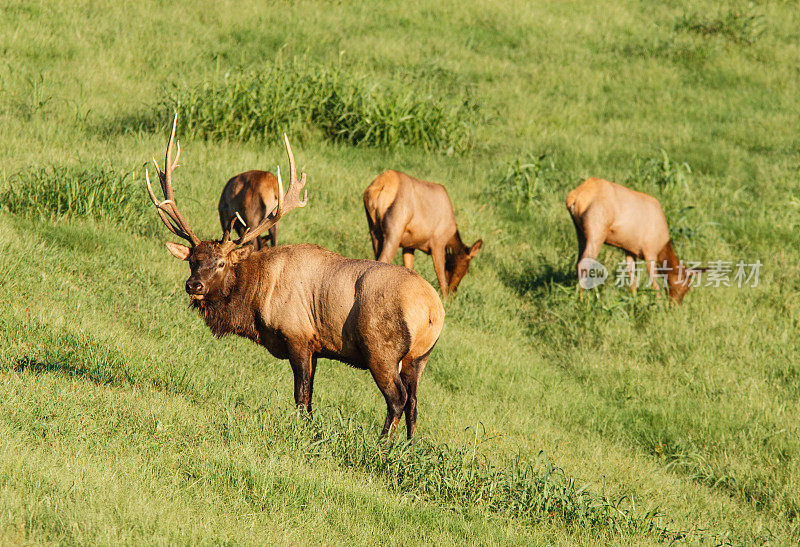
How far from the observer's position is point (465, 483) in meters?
6.11

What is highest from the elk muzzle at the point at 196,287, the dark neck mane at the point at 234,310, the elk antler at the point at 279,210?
the elk antler at the point at 279,210

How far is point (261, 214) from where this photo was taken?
32.9 feet

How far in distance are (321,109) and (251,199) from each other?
16.9ft

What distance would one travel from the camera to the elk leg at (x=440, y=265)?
11062mm

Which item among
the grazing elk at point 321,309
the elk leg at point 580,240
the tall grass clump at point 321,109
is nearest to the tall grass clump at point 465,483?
the grazing elk at point 321,309

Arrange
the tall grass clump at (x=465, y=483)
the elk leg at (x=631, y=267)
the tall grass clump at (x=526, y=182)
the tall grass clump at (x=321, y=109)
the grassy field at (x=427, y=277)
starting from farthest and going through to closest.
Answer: the tall grass clump at (x=321, y=109) < the tall grass clump at (x=526, y=182) < the elk leg at (x=631, y=267) < the tall grass clump at (x=465, y=483) < the grassy field at (x=427, y=277)

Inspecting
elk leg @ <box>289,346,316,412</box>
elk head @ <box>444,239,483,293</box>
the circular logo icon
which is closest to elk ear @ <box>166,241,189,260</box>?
elk leg @ <box>289,346,316,412</box>

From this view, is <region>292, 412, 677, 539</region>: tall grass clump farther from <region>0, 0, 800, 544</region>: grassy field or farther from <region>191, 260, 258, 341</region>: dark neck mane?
<region>191, 260, 258, 341</region>: dark neck mane

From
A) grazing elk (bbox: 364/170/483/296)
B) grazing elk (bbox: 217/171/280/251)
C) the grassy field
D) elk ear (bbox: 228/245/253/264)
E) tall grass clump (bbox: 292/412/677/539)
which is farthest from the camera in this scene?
grazing elk (bbox: 364/170/483/296)

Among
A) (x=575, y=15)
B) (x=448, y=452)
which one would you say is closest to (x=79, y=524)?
(x=448, y=452)

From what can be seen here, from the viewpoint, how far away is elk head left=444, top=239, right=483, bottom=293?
37.0 ft

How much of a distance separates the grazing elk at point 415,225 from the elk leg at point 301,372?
3.78 metres

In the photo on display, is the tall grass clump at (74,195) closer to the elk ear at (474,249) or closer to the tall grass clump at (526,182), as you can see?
the elk ear at (474,249)

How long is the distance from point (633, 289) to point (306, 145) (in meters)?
5.94
